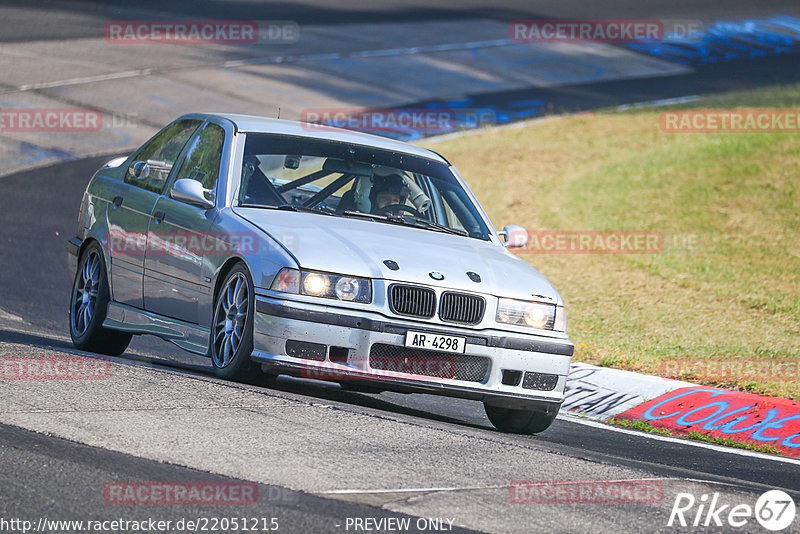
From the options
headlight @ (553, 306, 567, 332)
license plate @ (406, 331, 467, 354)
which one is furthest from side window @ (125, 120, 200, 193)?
headlight @ (553, 306, 567, 332)

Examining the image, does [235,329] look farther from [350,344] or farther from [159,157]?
[159,157]

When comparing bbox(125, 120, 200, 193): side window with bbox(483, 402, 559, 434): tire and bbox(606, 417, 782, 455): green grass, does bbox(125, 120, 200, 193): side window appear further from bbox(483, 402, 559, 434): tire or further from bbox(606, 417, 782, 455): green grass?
bbox(606, 417, 782, 455): green grass

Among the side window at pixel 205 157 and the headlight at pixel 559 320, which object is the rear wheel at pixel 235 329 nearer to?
the side window at pixel 205 157

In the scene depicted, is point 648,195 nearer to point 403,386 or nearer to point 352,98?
point 352,98

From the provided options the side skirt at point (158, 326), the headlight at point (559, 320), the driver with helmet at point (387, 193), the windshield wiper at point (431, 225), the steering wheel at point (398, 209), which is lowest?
the side skirt at point (158, 326)

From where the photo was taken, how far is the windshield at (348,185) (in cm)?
826

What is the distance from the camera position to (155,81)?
24250 mm

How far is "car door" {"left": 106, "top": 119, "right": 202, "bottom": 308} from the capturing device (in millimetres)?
8680

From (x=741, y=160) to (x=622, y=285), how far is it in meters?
6.17

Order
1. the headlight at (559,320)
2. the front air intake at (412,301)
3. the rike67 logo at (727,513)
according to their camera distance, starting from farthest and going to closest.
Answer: the headlight at (559,320) < the front air intake at (412,301) < the rike67 logo at (727,513)

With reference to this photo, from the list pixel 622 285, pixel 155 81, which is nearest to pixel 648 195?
pixel 622 285

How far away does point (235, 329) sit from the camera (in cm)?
743

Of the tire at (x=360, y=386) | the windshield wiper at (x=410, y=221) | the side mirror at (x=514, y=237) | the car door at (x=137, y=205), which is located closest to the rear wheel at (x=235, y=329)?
the tire at (x=360, y=386)

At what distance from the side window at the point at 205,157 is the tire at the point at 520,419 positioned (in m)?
2.28
